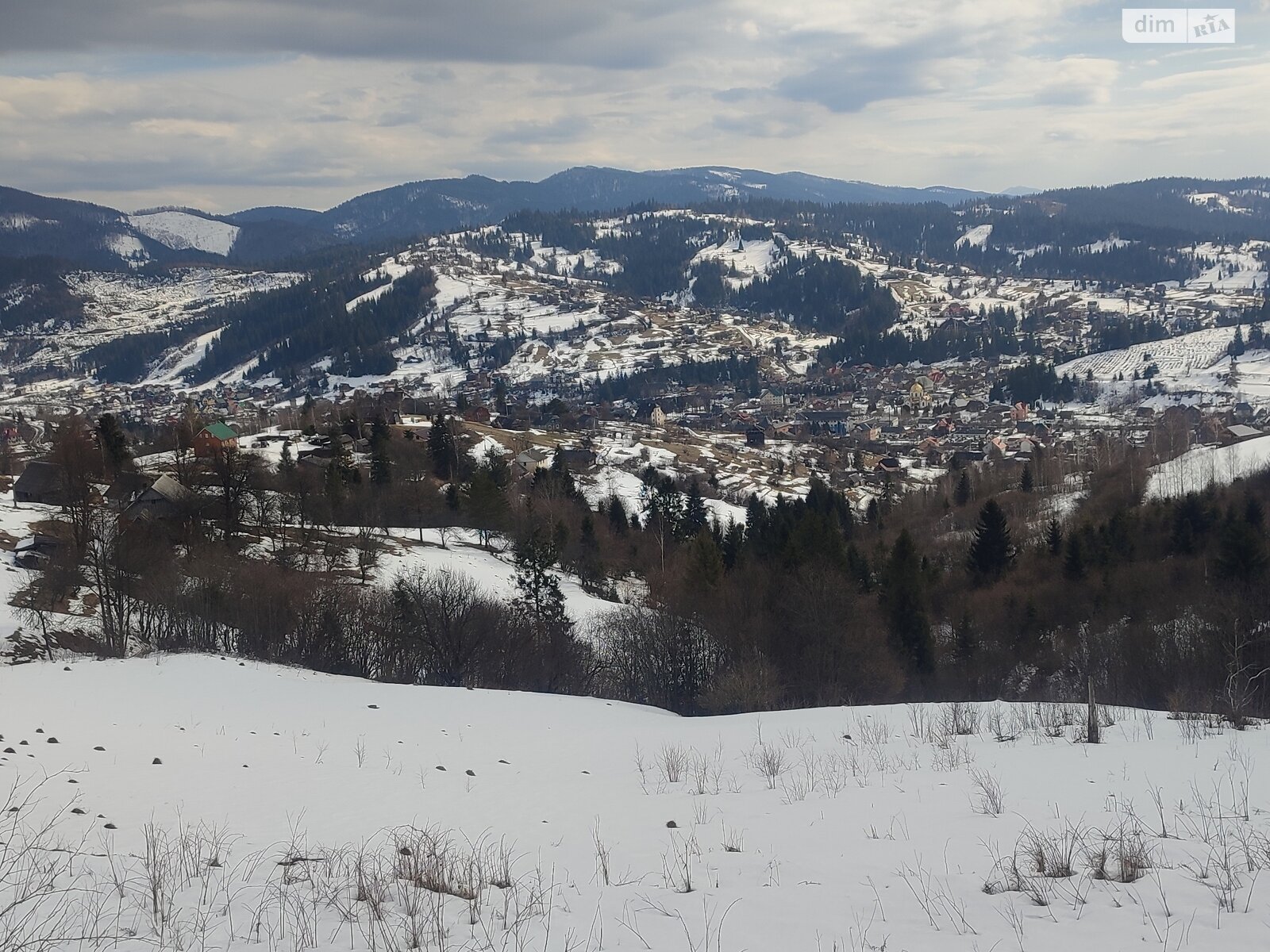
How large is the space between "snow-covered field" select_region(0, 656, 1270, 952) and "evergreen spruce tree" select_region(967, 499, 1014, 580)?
31.0 metres

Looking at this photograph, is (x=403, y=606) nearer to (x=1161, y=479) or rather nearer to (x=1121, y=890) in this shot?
(x=1121, y=890)

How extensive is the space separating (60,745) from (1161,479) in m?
62.5

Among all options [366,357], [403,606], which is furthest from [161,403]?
[403,606]

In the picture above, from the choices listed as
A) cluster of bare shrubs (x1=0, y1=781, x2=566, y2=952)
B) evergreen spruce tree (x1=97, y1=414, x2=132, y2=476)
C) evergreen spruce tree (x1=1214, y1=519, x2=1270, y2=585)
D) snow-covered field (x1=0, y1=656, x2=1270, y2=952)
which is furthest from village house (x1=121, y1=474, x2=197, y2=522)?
evergreen spruce tree (x1=1214, y1=519, x2=1270, y2=585)

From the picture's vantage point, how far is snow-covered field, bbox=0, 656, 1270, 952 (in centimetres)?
461

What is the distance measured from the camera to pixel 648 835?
6.80 meters

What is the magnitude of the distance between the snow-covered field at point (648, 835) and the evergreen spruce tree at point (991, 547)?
102 feet

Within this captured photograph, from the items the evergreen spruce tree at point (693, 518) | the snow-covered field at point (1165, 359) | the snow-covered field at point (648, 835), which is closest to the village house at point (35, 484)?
the evergreen spruce tree at point (693, 518)

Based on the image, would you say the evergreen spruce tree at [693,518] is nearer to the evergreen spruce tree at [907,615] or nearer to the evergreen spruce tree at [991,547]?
the evergreen spruce tree at [991,547]

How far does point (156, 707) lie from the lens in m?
13.3

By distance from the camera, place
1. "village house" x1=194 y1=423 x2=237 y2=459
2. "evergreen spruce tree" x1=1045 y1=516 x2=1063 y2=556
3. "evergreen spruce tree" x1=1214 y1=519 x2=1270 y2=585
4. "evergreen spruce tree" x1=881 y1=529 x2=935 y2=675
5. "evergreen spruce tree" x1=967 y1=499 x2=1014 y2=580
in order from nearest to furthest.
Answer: "evergreen spruce tree" x1=1214 y1=519 x2=1270 y2=585
"evergreen spruce tree" x1=881 y1=529 x2=935 y2=675
"evergreen spruce tree" x1=967 y1=499 x2=1014 y2=580
"evergreen spruce tree" x1=1045 y1=516 x2=1063 y2=556
"village house" x1=194 y1=423 x2=237 y2=459

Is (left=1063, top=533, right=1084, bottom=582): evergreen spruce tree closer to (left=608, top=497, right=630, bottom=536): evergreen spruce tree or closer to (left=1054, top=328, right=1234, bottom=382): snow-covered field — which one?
(left=608, top=497, right=630, bottom=536): evergreen spruce tree

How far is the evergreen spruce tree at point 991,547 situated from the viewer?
40562mm

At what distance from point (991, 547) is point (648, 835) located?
125ft
